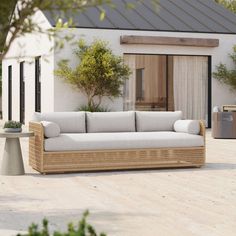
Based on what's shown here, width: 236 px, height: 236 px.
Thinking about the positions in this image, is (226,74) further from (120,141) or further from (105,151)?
(105,151)

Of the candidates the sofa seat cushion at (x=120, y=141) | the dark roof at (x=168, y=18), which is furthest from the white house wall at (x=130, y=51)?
the sofa seat cushion at (x=120, y=141)

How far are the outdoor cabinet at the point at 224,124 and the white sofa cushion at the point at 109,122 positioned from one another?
547 centimetres

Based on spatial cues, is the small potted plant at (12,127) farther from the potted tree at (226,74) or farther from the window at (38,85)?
the potted tree at (226,74)

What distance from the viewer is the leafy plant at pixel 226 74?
54.7ft

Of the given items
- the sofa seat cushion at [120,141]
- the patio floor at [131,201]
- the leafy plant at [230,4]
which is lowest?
the patio floor at [131,201]

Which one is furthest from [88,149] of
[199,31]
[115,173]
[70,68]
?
[199,31]

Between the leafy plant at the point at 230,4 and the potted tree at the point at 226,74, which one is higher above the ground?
the leafy plant at the point at 230,4

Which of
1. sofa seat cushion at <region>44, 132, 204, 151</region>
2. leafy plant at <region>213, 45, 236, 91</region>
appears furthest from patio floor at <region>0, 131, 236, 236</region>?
leafy plant at <region>213, 45, 236, 91</region>

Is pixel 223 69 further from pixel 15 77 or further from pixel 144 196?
pixel 144 196

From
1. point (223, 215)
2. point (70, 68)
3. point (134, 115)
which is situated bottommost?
point (223, 215)

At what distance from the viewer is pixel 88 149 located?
→ 291 inches

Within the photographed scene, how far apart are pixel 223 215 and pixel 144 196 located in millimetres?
1118

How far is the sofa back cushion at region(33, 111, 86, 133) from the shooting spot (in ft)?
26.0

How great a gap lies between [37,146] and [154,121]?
2.07 metres
